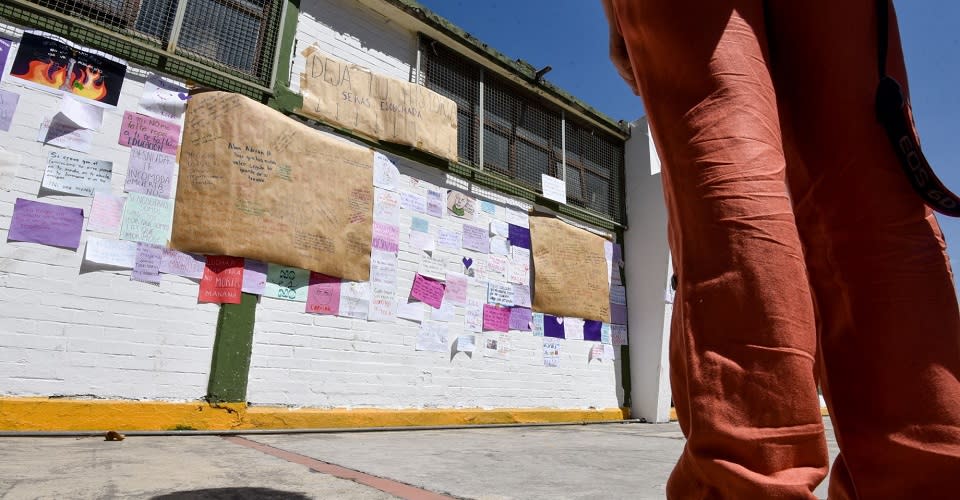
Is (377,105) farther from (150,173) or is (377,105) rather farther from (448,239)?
(150,173)

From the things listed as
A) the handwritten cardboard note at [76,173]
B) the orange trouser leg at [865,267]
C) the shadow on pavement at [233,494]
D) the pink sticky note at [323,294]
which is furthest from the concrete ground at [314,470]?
the handwritten cardboard note at [76,173]

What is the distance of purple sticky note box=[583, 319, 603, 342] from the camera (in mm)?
5828

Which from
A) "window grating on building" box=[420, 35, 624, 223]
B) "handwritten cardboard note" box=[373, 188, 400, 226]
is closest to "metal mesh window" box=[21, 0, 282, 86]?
"handwritten cardboard note" box=[373, 188, 400, 226]

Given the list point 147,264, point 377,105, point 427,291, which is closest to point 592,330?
point 427,291

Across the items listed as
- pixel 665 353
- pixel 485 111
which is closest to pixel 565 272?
→ pixel 665 353

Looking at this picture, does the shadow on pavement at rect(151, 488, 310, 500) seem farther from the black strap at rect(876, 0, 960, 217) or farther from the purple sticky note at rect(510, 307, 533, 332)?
the purple sticky note at rect(510, 307, 533, 332)

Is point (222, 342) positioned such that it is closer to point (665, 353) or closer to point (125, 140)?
point (125, 140)

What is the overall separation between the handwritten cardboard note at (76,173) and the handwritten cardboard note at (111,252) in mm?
316

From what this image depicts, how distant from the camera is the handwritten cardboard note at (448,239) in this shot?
483cm

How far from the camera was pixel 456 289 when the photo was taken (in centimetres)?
483

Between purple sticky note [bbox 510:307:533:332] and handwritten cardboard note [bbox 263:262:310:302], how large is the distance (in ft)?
6.98

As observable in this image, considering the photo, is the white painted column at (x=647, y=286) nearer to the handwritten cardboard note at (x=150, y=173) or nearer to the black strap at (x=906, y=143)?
the handwritten cardboard note at (x=150, y=173)

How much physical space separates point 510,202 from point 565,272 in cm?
101

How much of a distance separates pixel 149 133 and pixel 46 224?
833 millimetres
